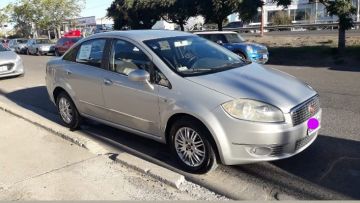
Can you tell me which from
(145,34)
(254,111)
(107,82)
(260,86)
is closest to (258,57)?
(145,34)

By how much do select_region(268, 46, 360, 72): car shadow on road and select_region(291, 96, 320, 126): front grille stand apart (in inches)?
355

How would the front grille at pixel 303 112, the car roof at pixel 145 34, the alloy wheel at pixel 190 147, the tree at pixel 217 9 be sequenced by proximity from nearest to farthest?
the front grille at pixel 303 112 → the alloy wheel at pixel 190 147 → the car roof at pixel 145 34 → the tree at pixel 217 9

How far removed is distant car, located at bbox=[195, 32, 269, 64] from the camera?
49.2 feet

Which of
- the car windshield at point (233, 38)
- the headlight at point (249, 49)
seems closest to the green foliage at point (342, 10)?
the car windshield at point (233, 38)

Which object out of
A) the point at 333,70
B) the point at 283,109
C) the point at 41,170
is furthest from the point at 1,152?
the point at 333,70

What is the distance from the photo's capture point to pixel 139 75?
4809 mm

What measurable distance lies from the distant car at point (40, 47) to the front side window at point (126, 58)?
966 inches

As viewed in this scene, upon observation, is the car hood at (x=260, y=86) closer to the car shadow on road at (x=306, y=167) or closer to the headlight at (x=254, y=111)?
the headlight at (x=254, y=111)

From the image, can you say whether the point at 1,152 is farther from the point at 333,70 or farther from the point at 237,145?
the point at 333,70

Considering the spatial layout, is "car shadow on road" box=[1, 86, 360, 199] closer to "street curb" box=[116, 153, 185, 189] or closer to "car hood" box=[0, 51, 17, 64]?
"street curb" box=[116, 153, 185, 189]

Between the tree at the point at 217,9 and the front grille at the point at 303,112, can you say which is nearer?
the front grille at the point at 303,112

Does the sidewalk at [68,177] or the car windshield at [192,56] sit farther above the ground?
the car windshield at [192,56]

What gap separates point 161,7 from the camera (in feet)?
87.9

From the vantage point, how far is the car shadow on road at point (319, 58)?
14191mm
